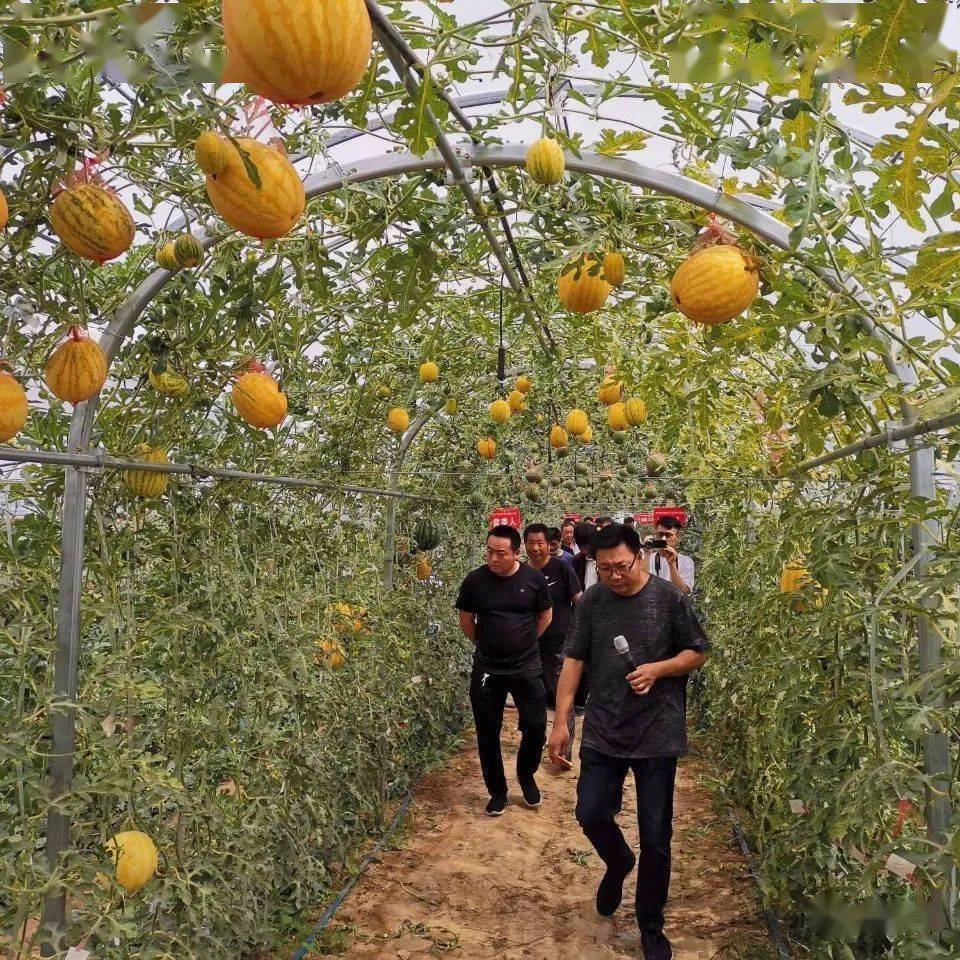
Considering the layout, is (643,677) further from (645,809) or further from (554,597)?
(554,597)

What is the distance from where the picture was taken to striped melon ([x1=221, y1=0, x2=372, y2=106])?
44.4 inches

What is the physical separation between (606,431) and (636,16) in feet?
31.2

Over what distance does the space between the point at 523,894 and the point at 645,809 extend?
1.27m

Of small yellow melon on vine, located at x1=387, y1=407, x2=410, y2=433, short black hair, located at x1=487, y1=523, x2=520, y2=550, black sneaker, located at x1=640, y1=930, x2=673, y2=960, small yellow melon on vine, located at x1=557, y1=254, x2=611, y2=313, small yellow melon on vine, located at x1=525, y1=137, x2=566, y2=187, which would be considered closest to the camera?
small yellow melon on vine, located at x1=525, y1=137, x2=566, y2=187

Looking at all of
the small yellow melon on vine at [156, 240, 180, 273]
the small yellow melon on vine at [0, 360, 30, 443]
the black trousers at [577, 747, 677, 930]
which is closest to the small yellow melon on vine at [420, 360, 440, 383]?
the black trousers at [577, 747, 677, 930]

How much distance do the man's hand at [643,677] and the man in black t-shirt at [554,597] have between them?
3.00m

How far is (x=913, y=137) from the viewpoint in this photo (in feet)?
4.28

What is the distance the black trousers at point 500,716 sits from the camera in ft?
18.2

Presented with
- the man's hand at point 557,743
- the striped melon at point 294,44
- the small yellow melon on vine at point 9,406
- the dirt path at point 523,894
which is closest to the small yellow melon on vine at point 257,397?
the small yellow melon on vine at point 9,406

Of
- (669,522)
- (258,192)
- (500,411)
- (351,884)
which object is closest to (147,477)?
(258,192)

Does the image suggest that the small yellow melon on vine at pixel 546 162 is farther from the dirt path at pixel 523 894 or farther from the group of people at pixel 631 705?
the dirt path at pixel 523 894

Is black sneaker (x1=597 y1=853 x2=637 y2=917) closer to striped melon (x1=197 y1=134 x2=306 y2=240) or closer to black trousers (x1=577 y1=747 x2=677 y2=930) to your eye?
black trousers (x1=577 y1=747 x2=677 y2=930)

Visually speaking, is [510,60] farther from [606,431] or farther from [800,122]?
[606,431]

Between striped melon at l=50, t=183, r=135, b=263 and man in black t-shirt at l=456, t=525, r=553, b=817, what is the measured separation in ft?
12.5
